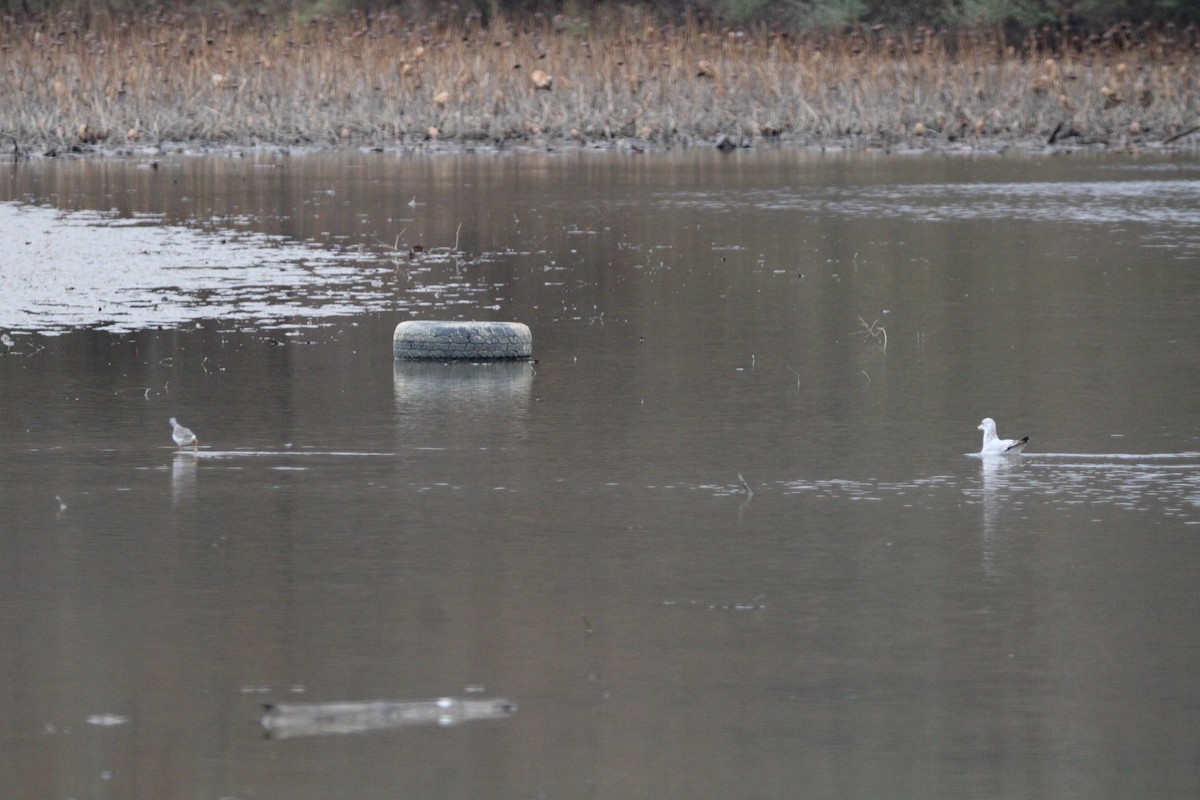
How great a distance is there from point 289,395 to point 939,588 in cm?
432

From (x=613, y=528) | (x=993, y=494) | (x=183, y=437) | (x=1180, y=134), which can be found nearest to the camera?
(x=613, y=528)

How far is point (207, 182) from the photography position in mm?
23328

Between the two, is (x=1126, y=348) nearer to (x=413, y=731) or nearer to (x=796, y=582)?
(x=796, y=582)

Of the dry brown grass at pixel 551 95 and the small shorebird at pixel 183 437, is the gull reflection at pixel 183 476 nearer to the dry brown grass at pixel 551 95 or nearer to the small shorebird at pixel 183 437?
the small shorebird at pixel 183 437

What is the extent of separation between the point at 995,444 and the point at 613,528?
183 centimetres

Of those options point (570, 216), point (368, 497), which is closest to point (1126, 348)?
point (368, 497)

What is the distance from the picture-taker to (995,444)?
8312 mm

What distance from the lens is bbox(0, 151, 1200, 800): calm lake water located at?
4.96 metres

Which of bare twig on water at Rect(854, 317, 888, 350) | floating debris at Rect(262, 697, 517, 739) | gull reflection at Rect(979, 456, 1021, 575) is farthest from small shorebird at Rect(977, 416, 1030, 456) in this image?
floating debris at Rect(262, 697, 517, 739)

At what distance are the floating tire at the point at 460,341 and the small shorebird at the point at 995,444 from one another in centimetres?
325

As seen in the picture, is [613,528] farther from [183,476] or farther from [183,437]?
[183,437]

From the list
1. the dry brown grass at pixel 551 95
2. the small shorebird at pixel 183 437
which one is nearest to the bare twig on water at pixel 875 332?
the small shorebird at pixel 183 437

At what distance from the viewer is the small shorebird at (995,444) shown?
830 centimetres

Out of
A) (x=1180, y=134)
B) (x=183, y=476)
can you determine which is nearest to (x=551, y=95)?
(x=1180, y=134)
